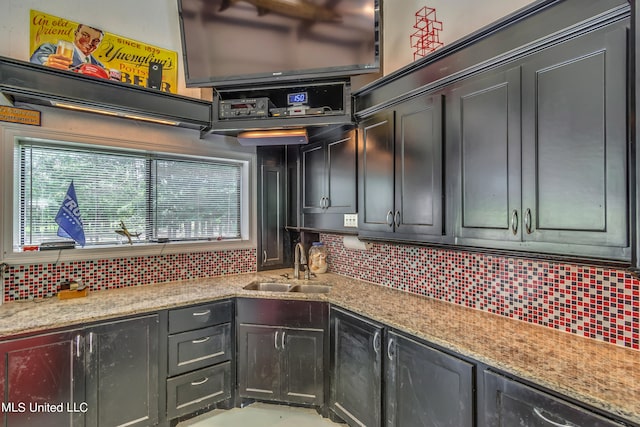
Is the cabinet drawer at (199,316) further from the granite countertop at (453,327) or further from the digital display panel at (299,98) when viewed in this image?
the digital display panel at (299,98)

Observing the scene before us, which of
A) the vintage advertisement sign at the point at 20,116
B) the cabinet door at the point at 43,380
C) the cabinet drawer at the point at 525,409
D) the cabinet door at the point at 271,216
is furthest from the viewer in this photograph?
the cabinet door at the point at 271,216

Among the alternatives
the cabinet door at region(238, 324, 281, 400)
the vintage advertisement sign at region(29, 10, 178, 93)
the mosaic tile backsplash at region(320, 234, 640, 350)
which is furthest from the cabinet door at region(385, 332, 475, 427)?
the vintage advertisement sign at region(29, 10, 178, 93)

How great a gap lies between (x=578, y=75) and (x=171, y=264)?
2.95 metres

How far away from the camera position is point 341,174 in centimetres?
255

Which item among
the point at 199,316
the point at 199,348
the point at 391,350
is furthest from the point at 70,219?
the point at 391,350

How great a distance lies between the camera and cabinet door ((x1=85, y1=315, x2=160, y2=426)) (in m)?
1.85

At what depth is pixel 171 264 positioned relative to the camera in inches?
108

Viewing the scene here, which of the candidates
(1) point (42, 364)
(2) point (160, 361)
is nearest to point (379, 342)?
(2) point (160, 361)

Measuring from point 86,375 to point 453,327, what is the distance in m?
2.12

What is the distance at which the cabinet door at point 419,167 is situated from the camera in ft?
5.89

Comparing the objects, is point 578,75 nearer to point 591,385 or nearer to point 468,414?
point 591,385

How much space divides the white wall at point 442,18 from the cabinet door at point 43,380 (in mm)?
2926

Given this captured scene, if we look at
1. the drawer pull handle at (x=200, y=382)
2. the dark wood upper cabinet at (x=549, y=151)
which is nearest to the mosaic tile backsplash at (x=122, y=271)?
the drawer pull handle at (x=200, y=382)

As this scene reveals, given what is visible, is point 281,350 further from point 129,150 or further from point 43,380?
point 129,150
